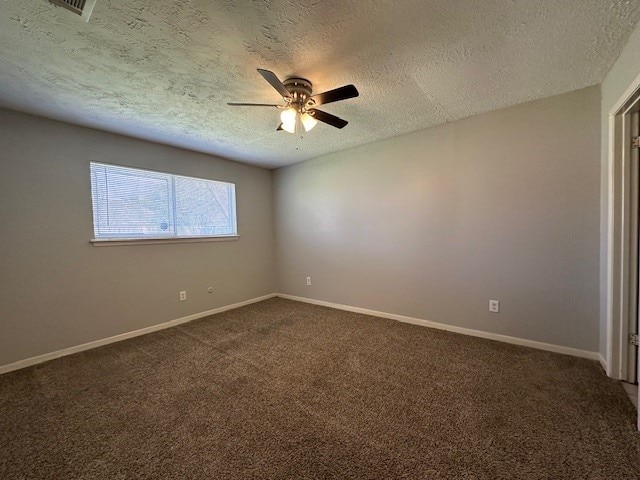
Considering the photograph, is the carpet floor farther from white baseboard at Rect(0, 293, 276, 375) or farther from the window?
the window

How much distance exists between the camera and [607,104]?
193cm

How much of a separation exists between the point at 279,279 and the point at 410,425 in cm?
338

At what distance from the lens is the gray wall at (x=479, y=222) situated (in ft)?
7.20

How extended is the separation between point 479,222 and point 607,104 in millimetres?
1229

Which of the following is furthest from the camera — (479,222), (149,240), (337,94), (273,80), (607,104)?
(149,240)

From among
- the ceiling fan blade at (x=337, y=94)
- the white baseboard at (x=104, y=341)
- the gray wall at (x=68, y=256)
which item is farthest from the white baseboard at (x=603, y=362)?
the gray wall at (x=68, y=256)

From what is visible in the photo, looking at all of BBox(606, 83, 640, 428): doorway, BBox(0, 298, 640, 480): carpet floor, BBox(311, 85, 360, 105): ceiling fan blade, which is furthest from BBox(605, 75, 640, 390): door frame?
BBox(311, 85, 360, 105): ceiling fan blade

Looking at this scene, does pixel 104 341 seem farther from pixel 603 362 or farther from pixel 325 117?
pixel 603 362

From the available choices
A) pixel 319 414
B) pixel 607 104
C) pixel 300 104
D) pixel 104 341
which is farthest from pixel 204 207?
pixel 607 104

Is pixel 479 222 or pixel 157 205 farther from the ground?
pixel 157 205

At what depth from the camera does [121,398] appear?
1812 millimetres

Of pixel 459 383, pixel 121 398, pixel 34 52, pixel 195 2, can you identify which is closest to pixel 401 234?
pixel 459 383

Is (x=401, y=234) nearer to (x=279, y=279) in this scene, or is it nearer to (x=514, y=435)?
(x=514, y=435)

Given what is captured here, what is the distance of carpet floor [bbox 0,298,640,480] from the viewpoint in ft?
4.12
